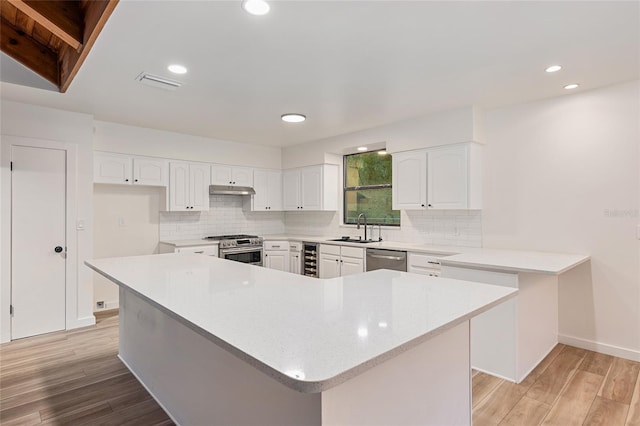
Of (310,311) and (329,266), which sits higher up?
(310,311)

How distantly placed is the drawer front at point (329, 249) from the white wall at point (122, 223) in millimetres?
2319

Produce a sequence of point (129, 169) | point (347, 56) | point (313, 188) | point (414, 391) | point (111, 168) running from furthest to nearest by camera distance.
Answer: point (313, 188), point (129, 169), point (111, 168), point (347, 56), point (414, 391)

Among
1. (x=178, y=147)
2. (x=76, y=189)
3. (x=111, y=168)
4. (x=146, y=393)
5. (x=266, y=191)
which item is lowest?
(x=146, y=393)

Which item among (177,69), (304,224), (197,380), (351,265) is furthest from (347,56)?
(304,224)

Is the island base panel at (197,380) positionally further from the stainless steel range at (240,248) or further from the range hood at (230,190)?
the range hood at (230,190)

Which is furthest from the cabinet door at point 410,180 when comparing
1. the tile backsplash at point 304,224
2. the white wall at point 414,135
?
the tile backsplash at point 304,224

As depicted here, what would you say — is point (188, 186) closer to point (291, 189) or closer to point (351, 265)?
point (291, 189)

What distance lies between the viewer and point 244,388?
152 centimetres

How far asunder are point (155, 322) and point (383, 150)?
12.5ft

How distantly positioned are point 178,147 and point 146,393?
3.37 metres

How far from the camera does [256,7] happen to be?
75.0 inches

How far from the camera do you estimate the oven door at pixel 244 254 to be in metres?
4.93

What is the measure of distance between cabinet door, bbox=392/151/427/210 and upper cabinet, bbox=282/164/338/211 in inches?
52.7

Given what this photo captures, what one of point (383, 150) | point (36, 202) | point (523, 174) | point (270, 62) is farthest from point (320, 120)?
point (36, 202)
